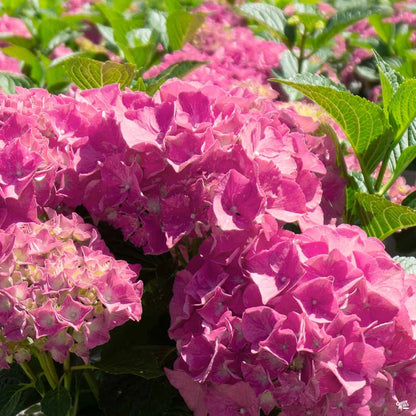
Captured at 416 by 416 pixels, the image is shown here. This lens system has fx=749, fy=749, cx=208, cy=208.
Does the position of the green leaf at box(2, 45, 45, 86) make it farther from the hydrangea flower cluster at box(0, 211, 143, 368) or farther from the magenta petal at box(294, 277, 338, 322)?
the magenta petal at box(294, 277, 338, 322)

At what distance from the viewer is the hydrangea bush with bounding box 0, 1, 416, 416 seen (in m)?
0.95

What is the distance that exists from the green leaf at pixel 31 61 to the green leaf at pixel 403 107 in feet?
3.84

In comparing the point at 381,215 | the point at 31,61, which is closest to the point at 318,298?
the point at 381,215

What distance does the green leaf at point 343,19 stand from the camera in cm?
195

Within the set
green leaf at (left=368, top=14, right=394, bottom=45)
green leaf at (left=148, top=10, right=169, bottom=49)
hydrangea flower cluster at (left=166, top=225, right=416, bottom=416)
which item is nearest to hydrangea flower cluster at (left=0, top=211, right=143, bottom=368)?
hydrangea flower cluster at (left=166, top=225, right=416, bottom=416)

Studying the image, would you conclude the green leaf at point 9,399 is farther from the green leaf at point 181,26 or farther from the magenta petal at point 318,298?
the green leaf at point 181,26

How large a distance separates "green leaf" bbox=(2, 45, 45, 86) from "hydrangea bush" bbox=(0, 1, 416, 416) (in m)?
0.99

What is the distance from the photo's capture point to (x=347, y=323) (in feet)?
3.13

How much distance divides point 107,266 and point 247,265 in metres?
0.19

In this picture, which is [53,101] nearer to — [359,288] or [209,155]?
[209,155]

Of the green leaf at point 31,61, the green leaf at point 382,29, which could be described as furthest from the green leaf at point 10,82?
the green leaf at point 382,29

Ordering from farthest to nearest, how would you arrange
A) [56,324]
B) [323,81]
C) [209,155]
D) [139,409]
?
[323,81], [139,409], [209,155], [56,324]

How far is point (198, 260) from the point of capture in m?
1.07

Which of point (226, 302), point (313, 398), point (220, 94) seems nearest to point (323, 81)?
point (220, 94)
